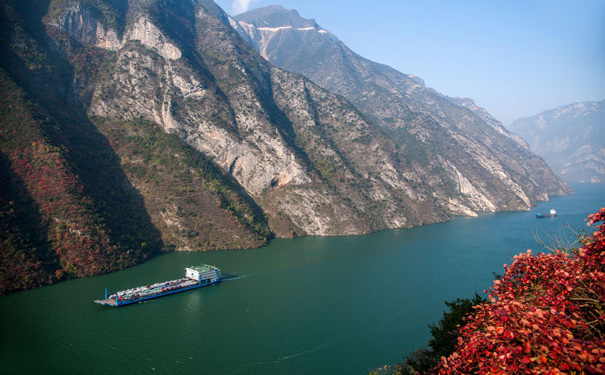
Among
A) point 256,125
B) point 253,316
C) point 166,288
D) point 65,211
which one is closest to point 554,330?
point 253,316

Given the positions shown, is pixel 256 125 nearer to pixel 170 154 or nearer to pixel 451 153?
pixel 170 154

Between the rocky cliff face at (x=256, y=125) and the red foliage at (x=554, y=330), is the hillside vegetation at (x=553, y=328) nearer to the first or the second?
the red foliage at (x=554, y=330)

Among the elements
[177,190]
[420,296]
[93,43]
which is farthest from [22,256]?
[93,43]

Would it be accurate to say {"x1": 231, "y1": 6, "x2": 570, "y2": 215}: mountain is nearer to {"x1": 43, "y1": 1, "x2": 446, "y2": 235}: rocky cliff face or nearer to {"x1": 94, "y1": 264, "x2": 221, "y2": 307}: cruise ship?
{"x1": 43, "y1": 1, "x2": 446, "y2": 235}: rocky cliff face

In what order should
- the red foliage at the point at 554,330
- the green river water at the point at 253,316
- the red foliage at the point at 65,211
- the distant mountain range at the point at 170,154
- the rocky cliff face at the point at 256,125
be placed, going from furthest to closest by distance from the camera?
1. the rocky cliff face at the point at 256,125
2. the distant mountain range at the point at 170,154
3. the red foliage at the point at 65,211
4. the green river water at the point at 253,316
5. the red foliage at the point at 554,330

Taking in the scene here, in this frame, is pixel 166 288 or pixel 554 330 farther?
pixel 166 288

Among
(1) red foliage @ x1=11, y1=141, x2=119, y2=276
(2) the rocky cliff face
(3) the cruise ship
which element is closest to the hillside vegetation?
(3) the cruise ship

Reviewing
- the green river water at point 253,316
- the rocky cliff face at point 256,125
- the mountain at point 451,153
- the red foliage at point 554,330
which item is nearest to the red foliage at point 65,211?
the green river water at point 253,316
